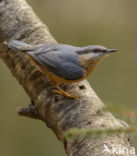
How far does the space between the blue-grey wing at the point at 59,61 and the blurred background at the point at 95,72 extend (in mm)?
1633

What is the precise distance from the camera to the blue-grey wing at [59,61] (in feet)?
5.86

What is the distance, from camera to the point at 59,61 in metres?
1.83

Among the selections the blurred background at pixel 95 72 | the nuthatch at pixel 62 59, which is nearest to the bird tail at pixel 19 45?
the nuthatch at pixel 62 59

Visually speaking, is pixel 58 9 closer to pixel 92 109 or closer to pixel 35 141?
pixel 35 141

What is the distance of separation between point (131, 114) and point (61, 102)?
35.0 inches

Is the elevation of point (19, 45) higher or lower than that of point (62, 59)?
higher

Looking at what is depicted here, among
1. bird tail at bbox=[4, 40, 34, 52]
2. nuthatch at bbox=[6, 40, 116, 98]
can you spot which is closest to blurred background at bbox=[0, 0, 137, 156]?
nuthatch at bbox=[6, 40, 116, 98]

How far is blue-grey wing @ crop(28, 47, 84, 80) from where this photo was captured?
1.79 metres

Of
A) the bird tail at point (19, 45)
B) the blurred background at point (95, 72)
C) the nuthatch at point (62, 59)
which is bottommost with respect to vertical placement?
the blurred background at point (95, 72)

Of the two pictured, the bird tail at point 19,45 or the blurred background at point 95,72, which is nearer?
the bird tail at point 19,45

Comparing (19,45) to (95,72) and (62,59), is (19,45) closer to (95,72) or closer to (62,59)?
(62,59)

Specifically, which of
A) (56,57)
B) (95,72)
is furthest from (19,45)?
(95,72)

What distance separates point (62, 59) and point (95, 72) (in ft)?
5.77

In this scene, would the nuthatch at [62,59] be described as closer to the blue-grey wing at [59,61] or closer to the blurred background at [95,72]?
the blue-grey wing at [59,61]
